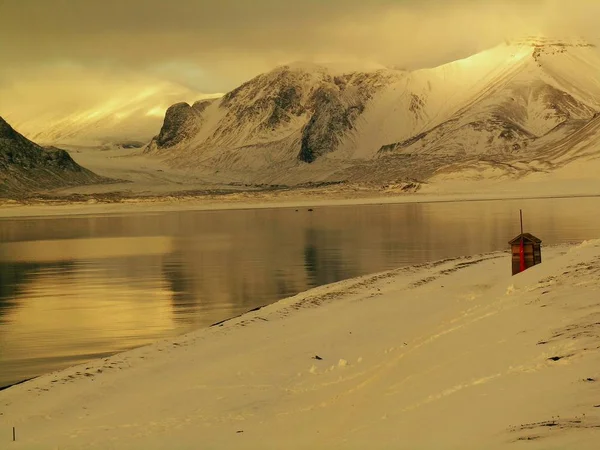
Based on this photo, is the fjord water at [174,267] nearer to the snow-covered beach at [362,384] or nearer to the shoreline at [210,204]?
the snow-covered beach at [362,384]

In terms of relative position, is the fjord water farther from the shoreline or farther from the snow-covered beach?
the shoreline

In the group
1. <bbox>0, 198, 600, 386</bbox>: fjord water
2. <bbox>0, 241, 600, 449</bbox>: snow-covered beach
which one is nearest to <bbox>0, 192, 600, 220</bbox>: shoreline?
<bbox>0, 198, 600, 386</bbox>: fjord water

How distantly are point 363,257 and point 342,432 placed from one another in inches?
1499

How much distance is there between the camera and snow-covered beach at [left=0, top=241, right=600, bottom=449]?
14070 mm

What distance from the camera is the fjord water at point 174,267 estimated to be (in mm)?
29156

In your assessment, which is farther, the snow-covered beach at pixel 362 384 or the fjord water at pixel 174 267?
the fjord water at pixel 174 267

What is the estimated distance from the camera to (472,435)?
13359 millimetres

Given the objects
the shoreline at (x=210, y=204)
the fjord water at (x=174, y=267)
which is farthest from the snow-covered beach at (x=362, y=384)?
the shoreline at (x=210, y=204)

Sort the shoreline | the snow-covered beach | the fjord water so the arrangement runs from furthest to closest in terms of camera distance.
→ the shoreline
the fjord water
the snow-covered beach

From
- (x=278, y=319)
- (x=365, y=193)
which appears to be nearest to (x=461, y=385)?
(x=278, y=319)

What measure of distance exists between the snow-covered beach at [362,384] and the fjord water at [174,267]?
386 cm

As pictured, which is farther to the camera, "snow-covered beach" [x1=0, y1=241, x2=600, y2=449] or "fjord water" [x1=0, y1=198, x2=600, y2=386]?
"fjord water" [x1=0, y1=198, x2=600, y2=386]

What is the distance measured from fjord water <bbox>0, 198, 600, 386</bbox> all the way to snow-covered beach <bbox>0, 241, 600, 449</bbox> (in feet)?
12.7

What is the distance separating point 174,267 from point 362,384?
33414 mm
